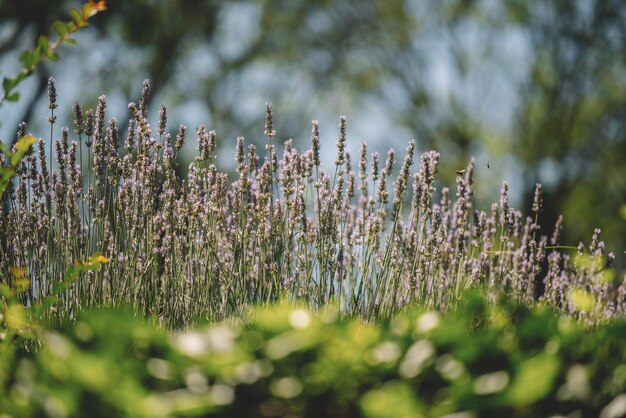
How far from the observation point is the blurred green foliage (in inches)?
47.7

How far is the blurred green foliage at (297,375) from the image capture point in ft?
3.98

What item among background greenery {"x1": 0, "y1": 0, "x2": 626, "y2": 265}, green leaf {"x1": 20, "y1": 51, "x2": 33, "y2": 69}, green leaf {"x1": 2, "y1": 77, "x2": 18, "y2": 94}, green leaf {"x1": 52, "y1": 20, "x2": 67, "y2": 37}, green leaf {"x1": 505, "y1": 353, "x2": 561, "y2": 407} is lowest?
green leaf {"x1": 505, "y1": 353, "x2": 561, "y2": 407}

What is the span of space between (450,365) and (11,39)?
40.9ft

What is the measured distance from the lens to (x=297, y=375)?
1313mm

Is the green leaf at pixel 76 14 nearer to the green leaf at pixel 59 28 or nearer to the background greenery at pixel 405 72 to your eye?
the green leaf at pixel 59 28

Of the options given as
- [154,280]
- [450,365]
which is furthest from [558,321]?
[154,280]

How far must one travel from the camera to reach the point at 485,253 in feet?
11.6

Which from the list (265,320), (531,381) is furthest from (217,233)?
(531,381)

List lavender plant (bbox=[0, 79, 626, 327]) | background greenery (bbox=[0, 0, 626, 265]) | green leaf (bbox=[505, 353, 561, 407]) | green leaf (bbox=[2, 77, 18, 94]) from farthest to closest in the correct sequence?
background greenery (bbox=[0, 0, 626, 265])
lavender plant (bbox=[0, 79, 626, 327])
green leaf (bbox=[2, 77, 18, 94])
green leaf (bbox=[505, 353, 561, 407])

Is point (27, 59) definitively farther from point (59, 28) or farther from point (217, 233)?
point (217, 233)

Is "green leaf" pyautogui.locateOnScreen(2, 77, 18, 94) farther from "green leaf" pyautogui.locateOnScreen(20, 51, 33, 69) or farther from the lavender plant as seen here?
the lavender plant

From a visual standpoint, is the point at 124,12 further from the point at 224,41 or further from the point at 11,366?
the point at 11,366

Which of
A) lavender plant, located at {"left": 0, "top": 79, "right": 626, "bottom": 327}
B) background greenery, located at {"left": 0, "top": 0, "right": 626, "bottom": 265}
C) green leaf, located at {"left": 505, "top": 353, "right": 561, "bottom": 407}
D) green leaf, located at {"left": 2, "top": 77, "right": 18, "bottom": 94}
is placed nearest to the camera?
green leaf, located at {"left": 505, "top": 353, "right": 561, "bottom": 407}

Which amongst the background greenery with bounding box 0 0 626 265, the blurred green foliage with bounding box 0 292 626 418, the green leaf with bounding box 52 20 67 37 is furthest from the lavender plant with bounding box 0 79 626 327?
the background greenery with bounding box 0 0 626 265
